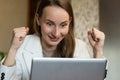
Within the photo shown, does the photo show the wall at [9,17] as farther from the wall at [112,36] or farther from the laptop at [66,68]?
the laptop at [66,68]

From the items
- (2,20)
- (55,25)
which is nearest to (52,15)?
(55,25)

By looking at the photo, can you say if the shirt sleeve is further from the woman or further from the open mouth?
the open mouth

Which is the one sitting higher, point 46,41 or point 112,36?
point 46,41

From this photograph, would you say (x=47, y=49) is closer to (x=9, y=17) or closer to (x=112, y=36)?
(x=112, y=36)

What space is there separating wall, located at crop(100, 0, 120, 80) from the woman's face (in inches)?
39.2

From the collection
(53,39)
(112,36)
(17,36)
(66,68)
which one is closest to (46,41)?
(53,39)

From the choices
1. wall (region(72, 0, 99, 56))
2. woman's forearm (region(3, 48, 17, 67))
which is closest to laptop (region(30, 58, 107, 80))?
woman's forearm (region(3, 48, 17, 67))

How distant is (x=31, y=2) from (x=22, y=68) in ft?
5.64

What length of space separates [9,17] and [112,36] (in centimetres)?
107

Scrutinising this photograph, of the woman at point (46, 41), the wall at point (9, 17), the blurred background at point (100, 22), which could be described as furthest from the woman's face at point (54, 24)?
the wall at point (9, 17)

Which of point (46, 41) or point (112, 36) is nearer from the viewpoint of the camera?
point (46, 41)

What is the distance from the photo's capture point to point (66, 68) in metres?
0.86

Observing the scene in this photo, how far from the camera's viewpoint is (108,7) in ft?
7.14

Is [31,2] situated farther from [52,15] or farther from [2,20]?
[52,15]
